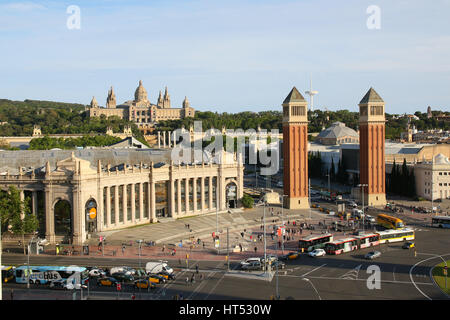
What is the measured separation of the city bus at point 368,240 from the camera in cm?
7212

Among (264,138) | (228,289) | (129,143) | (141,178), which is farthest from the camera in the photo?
(264,138)

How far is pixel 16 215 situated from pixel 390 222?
52.0 meters

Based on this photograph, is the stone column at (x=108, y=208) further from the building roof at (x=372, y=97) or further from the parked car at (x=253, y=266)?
the building roof at (x=372, y=97)

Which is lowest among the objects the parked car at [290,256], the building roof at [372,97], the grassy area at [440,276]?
the grassy area at [440,276]

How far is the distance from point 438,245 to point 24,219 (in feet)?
172

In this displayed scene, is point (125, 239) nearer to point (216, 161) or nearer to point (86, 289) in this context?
point (86, 289)

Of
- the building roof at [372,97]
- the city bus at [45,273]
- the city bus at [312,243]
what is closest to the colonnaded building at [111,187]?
the city bus at [45,273]

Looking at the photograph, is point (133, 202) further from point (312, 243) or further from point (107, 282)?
point (107, 282)

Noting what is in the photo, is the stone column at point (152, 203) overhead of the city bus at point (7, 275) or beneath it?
overhead

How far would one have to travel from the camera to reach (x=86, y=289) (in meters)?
52.8

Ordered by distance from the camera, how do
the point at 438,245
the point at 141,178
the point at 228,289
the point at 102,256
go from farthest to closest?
the point at 141,178, the point at 438,245, the point at 102,256, the point at 228,289

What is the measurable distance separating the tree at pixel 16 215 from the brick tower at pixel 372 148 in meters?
64.7

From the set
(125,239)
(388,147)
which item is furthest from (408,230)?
(388,147)

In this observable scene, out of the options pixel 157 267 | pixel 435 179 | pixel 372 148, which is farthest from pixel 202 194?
pixel 435 179
